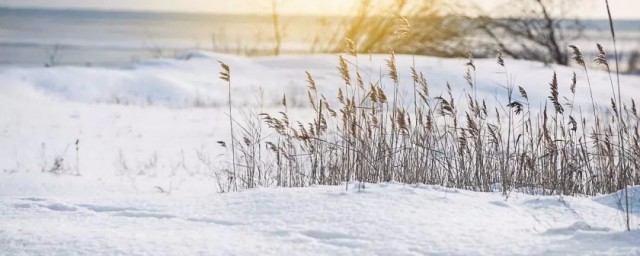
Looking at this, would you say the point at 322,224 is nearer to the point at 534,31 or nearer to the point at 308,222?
the point at 308,222

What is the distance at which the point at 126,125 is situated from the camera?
36.3 ft

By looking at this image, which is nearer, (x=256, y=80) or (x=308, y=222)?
(x=308, y=222)

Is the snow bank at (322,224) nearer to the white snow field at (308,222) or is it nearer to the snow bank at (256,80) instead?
the white snow field at (308,222)

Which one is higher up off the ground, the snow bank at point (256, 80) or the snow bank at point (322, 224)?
the snow bank at point (256, 80)

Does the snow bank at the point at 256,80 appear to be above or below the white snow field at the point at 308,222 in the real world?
above

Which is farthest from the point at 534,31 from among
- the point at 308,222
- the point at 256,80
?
the point at 308,222

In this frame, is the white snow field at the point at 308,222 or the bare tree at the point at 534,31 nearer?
the white snow field at the point at 308,222

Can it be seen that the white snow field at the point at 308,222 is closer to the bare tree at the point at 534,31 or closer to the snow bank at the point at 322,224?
the snow bank at the point at 322,224

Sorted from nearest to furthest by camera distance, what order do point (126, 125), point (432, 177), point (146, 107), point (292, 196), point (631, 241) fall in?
1. point (631, 241)
2. point (292, 196)
3. point (432, 177)
4. point (126, 125)
5. point (146, 107)

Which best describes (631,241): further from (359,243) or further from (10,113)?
(10,113)

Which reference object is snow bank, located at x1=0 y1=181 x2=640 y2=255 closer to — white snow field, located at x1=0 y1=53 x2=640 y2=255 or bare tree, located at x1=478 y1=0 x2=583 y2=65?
white snow field, located at x1=0 y1=53 x2=640 y2=255

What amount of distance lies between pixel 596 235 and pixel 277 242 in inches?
50.1

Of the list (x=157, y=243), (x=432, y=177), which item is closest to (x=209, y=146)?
(x=432, y=177)

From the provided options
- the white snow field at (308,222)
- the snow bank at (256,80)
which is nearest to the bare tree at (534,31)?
the snow bank at (256,80)
